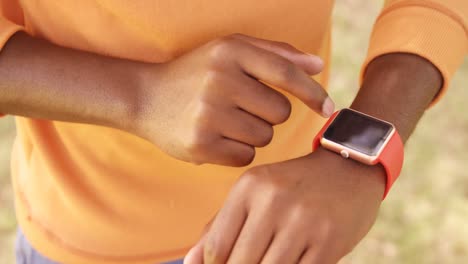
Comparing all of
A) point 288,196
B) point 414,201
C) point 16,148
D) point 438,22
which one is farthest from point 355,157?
point 414,201

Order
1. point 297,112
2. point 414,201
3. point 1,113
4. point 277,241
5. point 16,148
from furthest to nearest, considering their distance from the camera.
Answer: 1. point 414,201
2. point 16,148
3. point 297,112
4. point 1,113
5. point 277,241

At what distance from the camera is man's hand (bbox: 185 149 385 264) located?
503 millimetres

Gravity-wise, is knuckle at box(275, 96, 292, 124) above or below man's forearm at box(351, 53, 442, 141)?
below

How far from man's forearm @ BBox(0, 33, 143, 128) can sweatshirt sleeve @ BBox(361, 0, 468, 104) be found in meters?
0.27

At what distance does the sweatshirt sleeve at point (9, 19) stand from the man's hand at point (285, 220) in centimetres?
26

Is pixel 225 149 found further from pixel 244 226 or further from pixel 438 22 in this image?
pixel 438 22

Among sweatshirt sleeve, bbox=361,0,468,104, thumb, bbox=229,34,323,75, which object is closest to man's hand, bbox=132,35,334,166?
thumb, bbox=229,34,323,75

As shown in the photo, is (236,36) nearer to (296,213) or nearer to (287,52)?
(287,52)

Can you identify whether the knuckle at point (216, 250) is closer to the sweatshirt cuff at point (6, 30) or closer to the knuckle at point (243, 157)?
the knuckle at point (243, 157)

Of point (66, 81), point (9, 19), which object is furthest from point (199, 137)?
point (9, 19)

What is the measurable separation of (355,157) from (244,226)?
0.41 feet

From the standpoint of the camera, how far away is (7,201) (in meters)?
1.52

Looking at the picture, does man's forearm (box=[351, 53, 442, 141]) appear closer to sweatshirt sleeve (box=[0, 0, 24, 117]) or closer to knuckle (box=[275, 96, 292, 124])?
knuckle (box=[275, 96, 292, 124])

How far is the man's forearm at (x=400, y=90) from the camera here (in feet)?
1.99
